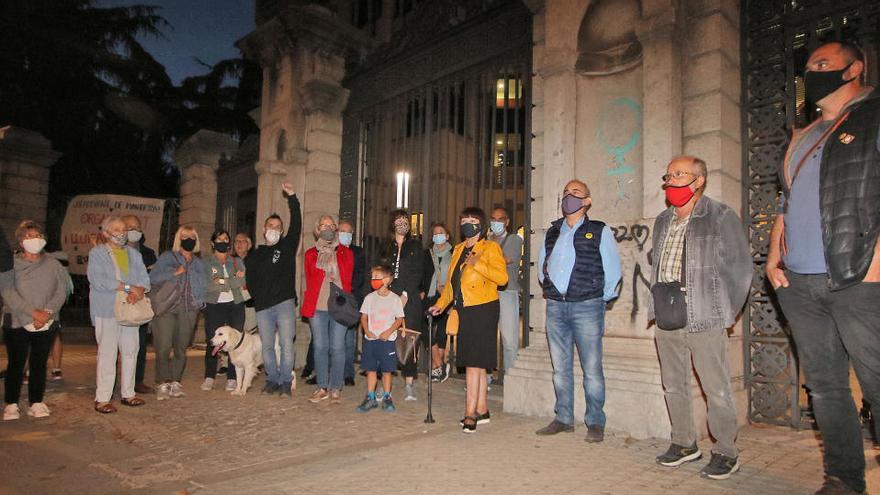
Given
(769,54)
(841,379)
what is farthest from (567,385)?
(769,54)

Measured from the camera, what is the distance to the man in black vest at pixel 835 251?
10.7 ft

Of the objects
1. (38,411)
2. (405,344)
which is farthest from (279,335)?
(38,411)

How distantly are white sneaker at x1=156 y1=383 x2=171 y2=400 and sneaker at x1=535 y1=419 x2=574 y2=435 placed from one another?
4405 mm

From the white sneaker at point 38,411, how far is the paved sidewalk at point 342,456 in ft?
0.26

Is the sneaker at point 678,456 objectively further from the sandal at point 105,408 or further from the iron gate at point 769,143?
the sandal at point 105,408

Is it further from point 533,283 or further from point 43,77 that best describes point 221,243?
point 43,77

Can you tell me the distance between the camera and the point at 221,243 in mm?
7652

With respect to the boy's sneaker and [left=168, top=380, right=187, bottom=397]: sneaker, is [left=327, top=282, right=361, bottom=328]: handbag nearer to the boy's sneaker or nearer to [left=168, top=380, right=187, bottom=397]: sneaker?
the boy's sneaker

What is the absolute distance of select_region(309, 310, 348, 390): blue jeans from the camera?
21.8ft

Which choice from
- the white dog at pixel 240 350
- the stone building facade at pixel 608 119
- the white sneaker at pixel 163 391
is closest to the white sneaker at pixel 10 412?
the white sneaker at pixel 163 391

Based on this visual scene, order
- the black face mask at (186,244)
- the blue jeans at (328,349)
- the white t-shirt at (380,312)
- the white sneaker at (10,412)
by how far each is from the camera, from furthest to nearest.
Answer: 1. the black face mask at (186,244)
2. the blue jeans at (328,349)
3. the white t-shirt at (380,312)
4. the white sneaker at (10,412)

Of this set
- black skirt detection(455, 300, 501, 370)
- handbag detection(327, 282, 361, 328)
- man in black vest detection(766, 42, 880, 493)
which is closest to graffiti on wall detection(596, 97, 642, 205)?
black skirt detection(455, 300, 501, 370)

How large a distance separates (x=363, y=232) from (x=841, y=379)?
744 cm

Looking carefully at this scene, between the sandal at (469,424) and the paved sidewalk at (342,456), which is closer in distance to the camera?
the paved sidewalk at (342,456)
